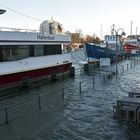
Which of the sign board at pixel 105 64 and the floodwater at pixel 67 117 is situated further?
the sign board at pixel 105 64

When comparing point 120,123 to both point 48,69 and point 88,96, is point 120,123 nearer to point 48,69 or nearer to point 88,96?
point 88,96

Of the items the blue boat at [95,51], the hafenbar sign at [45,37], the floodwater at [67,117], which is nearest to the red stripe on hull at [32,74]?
the floodwater at [67,117]

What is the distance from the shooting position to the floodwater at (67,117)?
12938 mm

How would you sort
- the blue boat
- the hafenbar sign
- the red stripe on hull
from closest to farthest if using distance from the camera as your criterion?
the red stripe on hull < the hafenbar sign < the blue boat

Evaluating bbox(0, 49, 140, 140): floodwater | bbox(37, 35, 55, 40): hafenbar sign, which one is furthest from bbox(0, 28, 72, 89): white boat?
bbox(0, 49, 140, 140): floodwater

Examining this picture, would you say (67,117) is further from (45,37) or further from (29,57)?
(45,37)

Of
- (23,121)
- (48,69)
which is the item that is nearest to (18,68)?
(48,69)

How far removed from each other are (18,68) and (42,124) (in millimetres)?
10276

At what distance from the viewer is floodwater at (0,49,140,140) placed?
12938 millimetres

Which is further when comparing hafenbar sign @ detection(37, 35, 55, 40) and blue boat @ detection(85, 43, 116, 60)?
blue boat @ detection(85, 43, 116, 60)

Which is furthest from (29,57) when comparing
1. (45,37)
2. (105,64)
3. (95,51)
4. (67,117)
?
(95,51)

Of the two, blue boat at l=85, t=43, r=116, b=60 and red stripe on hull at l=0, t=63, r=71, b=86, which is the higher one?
blue boat at l=85, t=43, r=116, b=60

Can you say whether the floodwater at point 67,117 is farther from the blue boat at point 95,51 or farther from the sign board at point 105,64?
the blue boat at point 95,51

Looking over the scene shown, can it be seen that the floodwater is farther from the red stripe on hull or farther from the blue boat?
the blue boat
